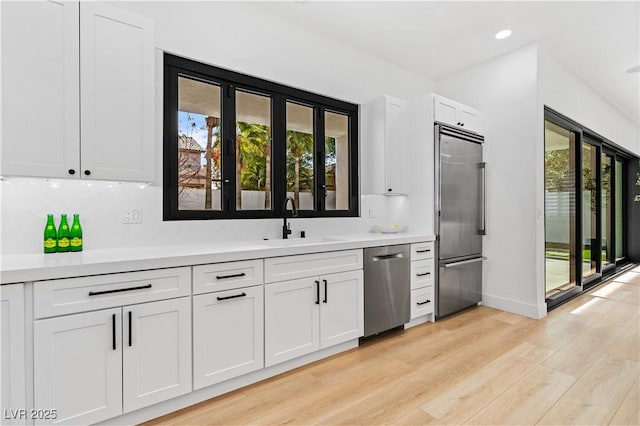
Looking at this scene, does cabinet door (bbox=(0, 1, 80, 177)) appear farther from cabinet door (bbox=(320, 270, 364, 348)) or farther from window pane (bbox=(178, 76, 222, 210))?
cabinet door (bbox=(320, 270, 364, 348))

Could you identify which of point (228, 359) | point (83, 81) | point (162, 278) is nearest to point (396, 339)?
point (228, 359)

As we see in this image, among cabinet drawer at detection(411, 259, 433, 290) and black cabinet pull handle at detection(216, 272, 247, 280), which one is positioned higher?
black cabinet pull handle at detection(216, 272, 247, 280)

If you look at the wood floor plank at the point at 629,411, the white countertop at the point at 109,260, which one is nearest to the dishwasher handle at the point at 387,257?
the white countertop at the point at 109,260

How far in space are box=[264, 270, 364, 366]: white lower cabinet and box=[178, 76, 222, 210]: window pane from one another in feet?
3.17

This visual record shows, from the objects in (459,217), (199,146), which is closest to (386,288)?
(459,217)

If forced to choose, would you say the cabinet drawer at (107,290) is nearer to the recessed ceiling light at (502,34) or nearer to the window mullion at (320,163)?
the window mullion at (320,163)

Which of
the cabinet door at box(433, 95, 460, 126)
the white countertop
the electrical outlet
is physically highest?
the cabinet door at box(433, 95, 460, 126)

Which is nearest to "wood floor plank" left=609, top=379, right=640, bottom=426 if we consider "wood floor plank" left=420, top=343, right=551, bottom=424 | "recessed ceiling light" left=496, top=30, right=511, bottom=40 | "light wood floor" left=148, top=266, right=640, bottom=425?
"light wood floor" left=148, top=266, right=640, bottom=425

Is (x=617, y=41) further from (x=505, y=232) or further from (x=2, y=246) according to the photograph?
(x=2, y=246)

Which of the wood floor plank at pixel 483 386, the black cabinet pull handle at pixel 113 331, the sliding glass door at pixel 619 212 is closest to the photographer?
the black cabinet pull handle at pixel 113 331

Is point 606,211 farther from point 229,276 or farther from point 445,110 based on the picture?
point 229,276

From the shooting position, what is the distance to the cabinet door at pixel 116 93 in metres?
1.82

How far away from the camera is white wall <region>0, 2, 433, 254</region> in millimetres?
1922

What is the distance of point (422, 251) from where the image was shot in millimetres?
3145
